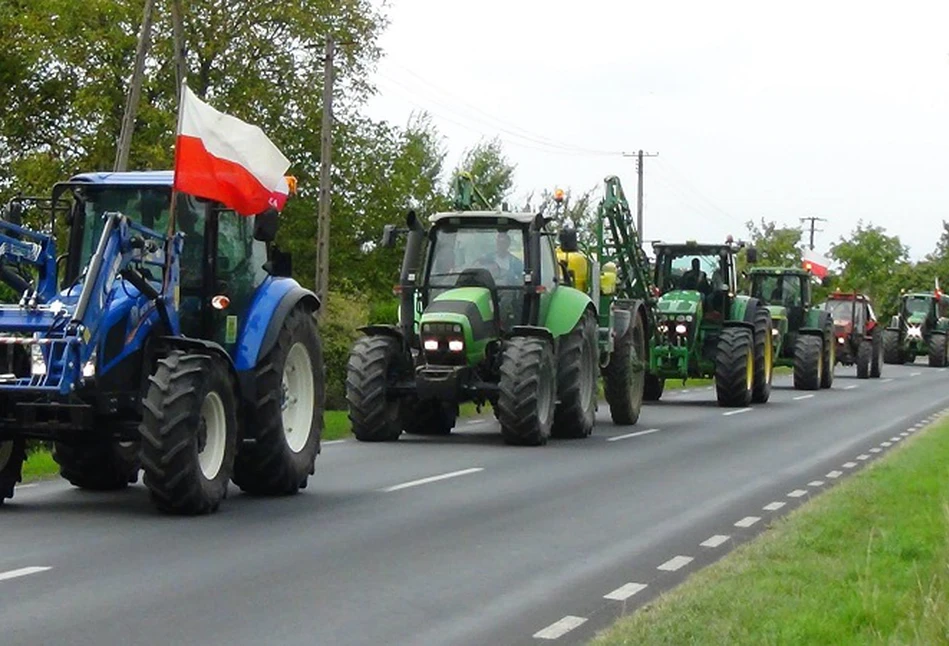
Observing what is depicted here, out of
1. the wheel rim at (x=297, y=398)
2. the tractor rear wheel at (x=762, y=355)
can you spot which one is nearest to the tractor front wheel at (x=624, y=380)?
the tractor rear wheel at (x=762, y=355)

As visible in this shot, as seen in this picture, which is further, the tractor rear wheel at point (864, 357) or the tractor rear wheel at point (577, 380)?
the tractor rear wheel at point (864, 357)

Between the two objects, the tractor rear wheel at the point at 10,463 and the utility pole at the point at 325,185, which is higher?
the utility pole at the point at 325,185

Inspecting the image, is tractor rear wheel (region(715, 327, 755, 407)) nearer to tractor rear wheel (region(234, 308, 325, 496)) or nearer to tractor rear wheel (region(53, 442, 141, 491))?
tractor rear wheel (region(234, 308, 325, 496))

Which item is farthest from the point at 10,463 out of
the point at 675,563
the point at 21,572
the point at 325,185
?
the point at 325,185

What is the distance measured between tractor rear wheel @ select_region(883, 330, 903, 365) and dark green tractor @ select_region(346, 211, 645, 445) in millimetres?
41858

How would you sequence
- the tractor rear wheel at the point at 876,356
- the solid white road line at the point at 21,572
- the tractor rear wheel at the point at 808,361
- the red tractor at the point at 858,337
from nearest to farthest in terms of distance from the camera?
the solid white road line at the point at 21,572 → the tractor rear wheel at the point at 808,361 → the red tractor at the point at 858,337 → the tractor rear wheel at the point at 876,356

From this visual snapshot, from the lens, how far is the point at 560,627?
923cm

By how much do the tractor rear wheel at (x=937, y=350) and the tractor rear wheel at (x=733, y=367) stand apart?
3166 cm

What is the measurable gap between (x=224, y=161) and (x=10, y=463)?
2.85 meters

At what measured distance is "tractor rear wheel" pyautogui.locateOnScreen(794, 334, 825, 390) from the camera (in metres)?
39.1

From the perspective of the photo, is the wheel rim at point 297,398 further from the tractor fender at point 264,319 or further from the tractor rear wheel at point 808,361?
the tractor rear wheel at point 808,361

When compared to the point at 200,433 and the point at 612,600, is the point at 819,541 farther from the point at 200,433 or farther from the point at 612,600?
the point at 200,433

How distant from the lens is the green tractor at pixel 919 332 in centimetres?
6172

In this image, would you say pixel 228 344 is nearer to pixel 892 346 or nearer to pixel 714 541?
pixel 714 541
